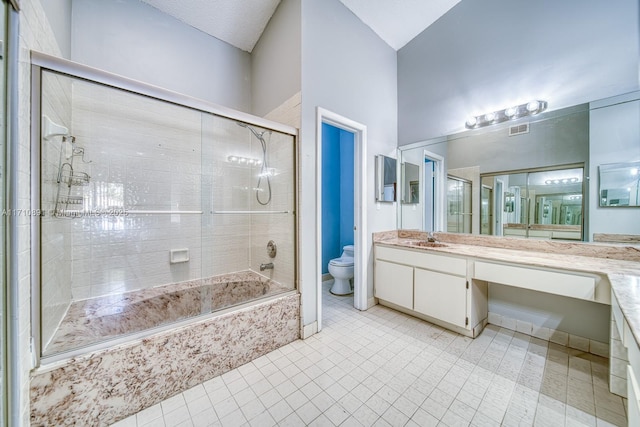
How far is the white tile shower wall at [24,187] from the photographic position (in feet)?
3.21

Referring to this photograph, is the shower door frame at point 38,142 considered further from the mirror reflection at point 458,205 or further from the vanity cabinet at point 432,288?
the mirror reflection at point 458,205

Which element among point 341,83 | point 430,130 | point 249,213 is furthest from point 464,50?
point 249,213

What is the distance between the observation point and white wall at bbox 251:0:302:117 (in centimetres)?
201

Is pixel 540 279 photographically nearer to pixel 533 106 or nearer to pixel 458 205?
pixel 458 205

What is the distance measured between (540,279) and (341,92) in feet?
7.51

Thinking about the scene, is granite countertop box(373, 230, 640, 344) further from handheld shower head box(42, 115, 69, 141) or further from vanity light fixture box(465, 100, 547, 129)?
handheld shower head box(42, 115, 69, 141)

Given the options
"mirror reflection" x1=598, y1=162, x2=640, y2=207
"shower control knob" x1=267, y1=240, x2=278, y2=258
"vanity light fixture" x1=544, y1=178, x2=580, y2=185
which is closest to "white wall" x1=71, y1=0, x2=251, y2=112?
"shower control knob" x1=267, y1=240, x2=278, y2=258

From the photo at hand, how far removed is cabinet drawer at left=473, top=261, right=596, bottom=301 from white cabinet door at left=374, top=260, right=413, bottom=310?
2.06 feet

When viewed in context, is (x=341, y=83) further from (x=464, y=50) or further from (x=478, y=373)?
(x=478, y=373)

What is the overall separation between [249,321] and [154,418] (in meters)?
0.68

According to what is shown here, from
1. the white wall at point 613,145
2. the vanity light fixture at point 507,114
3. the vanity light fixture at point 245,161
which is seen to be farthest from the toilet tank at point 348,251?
the white wall at point 613,145

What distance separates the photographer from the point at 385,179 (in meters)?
2.73

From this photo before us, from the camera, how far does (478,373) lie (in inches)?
61.7

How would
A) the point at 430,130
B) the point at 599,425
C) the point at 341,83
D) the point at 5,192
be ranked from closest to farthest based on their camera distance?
1. the point at 5,192
2. the point at 599,425
3. the point at 341,83
4. the point at 430,130
